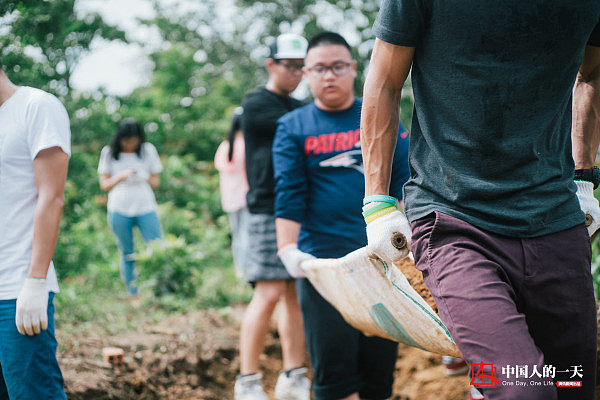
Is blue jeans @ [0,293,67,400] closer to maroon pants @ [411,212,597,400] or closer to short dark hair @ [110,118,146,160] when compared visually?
maroon pants @ [411,212,597,400]

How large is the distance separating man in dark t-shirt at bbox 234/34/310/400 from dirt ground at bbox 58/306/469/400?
0.70m

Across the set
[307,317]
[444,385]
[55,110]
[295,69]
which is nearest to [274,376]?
[444,385]

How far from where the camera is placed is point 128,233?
232 inches

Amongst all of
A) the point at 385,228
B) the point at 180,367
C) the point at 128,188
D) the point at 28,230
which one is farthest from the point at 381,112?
the point at 128,188

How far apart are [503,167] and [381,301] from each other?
678 millimetres

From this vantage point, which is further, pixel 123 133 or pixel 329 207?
pixel 123 133

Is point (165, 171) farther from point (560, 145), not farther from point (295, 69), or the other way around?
point (560, 145)

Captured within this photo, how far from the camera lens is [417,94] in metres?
1.76

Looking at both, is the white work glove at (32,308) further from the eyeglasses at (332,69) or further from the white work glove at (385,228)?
the eyeglasses at (332,69)

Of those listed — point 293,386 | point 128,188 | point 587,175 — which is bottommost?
point 293,386

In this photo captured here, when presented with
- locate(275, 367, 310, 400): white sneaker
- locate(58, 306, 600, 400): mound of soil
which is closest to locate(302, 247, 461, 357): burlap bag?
locate(275, 367, 310, 400): white sneaker

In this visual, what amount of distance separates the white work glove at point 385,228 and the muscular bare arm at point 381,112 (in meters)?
0.07

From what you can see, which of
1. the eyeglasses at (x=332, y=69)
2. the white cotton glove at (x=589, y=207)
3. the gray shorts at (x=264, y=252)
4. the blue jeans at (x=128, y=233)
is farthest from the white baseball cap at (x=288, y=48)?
the blue jeans at (x=128, y=233)

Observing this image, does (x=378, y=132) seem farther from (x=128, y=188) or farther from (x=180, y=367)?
(x=128, y=188)
